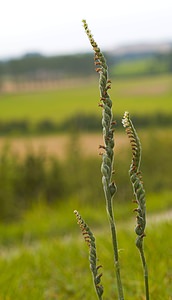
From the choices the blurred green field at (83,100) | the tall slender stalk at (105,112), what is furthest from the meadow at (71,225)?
the blurred green field at (83,100)

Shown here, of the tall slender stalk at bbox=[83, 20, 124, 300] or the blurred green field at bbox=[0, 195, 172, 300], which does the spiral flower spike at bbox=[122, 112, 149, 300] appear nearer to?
the tall slender stalk at bbox=[83, 20, 124, 300]

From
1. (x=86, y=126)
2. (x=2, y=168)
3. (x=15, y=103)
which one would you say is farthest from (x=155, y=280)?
(x=15, y=103)

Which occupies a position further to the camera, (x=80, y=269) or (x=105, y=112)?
(x=80, y=269)

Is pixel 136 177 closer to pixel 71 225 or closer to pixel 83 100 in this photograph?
pixel 71 225

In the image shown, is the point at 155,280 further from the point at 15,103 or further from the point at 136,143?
the point at 15,103

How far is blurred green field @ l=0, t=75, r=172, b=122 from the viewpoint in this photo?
58844 millimetres

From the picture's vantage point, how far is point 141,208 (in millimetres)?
1823

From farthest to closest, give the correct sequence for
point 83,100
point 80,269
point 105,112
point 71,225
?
point 83,100 → point 71,225 → point 80,269 → point 105,112

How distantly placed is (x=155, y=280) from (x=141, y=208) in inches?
88.5

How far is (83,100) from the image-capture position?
68.2 meters

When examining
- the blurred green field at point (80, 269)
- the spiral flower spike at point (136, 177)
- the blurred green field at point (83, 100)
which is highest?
the blurred green field at point (83, 100)

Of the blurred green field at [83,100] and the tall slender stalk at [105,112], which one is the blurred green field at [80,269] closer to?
the tall slender stalk at [105,112]

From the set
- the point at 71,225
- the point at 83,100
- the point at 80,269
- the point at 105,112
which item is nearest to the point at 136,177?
the point at 105,112

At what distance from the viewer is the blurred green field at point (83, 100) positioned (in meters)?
58.8
